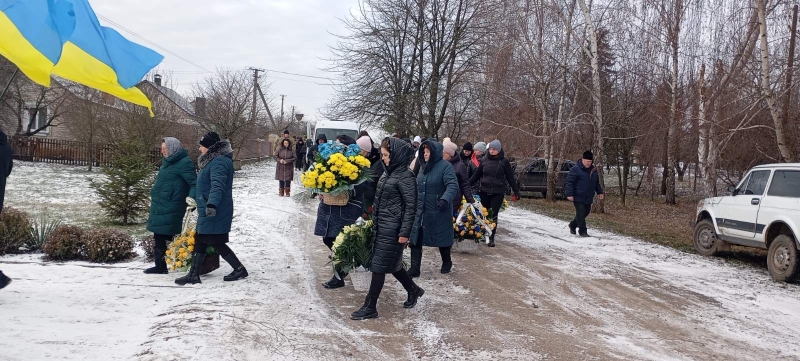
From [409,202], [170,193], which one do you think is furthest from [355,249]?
[170,193]

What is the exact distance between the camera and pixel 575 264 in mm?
9219

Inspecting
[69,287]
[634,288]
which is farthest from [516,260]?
[69,287]

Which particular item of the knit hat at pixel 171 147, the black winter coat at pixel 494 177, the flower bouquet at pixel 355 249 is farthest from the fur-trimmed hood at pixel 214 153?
the black winter coat at pixel 494 177

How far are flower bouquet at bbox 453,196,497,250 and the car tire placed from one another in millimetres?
4112

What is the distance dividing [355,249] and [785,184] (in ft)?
21.7

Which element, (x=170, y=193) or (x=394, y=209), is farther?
(x=170, y=193)

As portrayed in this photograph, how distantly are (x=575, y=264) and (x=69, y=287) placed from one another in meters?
6.89

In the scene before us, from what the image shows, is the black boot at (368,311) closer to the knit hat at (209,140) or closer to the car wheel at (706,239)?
the knit hat at (209,140)

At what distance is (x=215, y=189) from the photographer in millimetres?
6535

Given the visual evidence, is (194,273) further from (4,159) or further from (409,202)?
(409,202)

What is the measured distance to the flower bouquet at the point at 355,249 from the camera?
648 cm

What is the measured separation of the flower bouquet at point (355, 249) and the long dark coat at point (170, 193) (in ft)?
6.37

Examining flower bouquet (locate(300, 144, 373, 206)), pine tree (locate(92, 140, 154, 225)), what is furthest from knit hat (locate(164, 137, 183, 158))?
pine tree (locate(92, 140, 154, 225))

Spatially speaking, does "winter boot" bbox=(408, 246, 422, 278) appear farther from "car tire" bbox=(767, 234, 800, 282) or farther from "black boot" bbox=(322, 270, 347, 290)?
"car tire" bbox=(767, 234, 800, 282)
